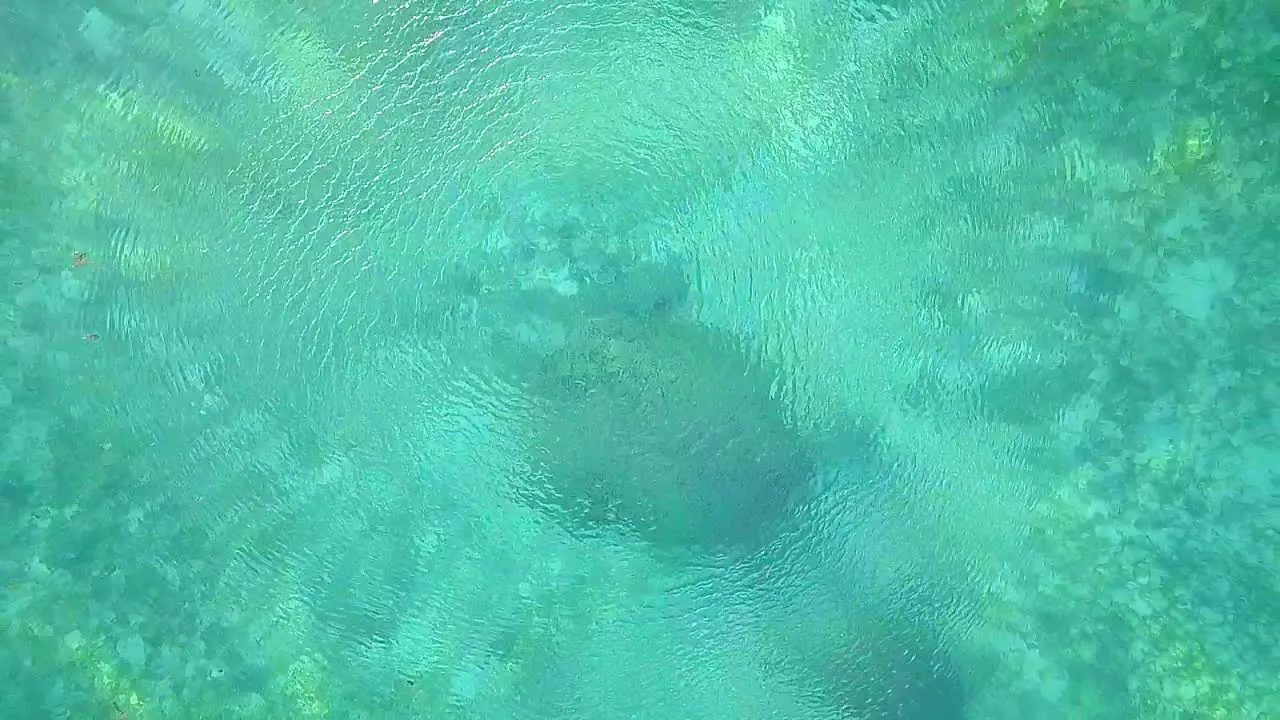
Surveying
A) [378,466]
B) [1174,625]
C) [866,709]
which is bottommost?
[378,466]

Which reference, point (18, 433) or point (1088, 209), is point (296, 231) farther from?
point (1088, 209)

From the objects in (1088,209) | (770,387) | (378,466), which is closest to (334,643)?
(378,466)

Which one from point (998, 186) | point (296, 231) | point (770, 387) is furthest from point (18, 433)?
point (998, 186)

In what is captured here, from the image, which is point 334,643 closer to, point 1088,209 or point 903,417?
point 903,417

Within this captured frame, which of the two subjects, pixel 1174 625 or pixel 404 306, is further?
pixel 404 306

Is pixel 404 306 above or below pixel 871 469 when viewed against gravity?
below

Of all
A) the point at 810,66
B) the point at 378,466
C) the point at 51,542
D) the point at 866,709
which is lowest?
the point at 51,542
